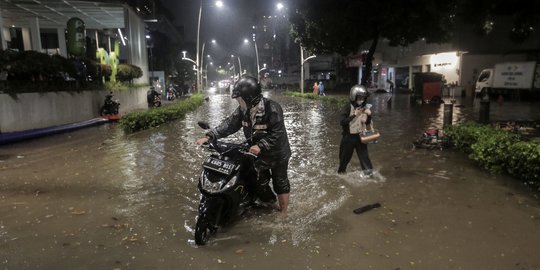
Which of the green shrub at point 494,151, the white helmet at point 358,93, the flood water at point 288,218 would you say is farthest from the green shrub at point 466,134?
the white helmet at point 358,93

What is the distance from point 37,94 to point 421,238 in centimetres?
1351

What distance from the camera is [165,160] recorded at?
925cm

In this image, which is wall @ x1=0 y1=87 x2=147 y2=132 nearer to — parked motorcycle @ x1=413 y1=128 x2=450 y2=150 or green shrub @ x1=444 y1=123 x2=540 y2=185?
parked motorcycle @ x1=413 y1=128 x2=450 y2=150

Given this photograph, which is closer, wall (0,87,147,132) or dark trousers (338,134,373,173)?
dark trousers (338,134,373,173)

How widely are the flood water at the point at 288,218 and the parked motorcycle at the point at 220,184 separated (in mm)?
250

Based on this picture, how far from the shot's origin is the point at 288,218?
5.44m

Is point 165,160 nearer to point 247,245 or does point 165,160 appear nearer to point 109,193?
point 109,193

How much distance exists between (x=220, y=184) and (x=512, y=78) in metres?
28.2

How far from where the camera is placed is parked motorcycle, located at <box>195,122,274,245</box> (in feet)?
14.7

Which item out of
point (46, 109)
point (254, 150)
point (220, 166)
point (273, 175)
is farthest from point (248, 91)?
point (46, 109)

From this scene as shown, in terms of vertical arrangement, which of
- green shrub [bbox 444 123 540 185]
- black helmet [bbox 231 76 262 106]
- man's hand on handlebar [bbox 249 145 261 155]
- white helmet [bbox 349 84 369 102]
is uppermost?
black helmet [bbox 231 76 262 106]

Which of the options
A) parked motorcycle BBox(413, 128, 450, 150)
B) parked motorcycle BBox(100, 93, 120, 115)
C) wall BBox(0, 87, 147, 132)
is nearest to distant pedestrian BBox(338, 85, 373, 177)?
parked motorcycle BBox(413, 128, 450, 150)

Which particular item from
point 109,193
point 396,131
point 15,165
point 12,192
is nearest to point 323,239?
point 109,193

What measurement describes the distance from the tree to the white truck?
6124mm
